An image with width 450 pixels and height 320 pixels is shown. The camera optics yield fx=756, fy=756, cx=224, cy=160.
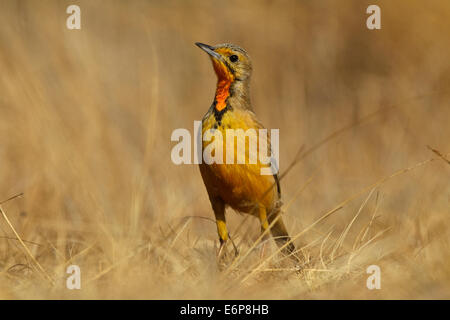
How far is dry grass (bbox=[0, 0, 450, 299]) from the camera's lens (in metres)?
4.01

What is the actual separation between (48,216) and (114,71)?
247 cm

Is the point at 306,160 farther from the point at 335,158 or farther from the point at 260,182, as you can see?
the point at 260,182

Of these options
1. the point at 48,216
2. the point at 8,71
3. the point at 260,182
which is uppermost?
the point at 8,71

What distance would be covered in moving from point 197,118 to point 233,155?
3.81m

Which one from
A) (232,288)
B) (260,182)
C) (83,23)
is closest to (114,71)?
(83,23)

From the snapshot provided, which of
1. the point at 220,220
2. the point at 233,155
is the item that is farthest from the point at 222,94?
the point at 220,220

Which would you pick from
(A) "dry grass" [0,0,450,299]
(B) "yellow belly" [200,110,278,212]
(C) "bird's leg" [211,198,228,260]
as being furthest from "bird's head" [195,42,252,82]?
(C) "bird's leg" [211,198,228,260]

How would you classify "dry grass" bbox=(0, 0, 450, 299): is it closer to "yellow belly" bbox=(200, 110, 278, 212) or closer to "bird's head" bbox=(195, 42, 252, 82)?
"yellow belly" bbox=(200, 110, 278, 212)

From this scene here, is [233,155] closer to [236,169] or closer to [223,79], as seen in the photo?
[236,169]

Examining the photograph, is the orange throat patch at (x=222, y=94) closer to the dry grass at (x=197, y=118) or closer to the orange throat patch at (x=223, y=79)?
the orange throat patch at (x=223, y=79)

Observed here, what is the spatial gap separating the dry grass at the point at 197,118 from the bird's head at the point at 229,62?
0.58 m

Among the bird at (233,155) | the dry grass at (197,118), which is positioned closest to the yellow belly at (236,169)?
the bird at (233,155)

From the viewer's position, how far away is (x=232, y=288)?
315 centimetres

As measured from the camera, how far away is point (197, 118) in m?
7.75
